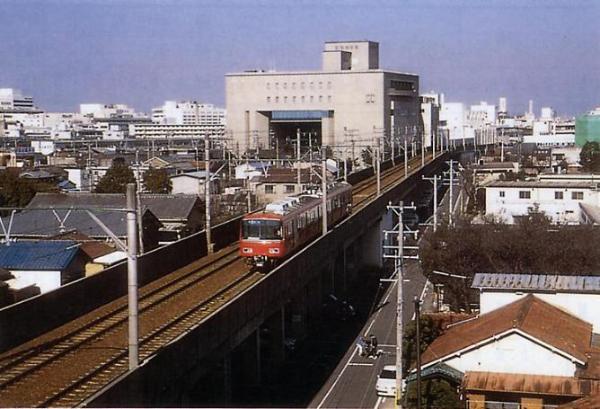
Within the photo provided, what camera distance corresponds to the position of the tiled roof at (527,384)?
11.5ft

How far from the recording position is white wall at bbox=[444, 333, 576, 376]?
3672 millimetres

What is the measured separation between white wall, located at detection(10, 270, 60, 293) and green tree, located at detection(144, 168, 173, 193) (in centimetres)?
559

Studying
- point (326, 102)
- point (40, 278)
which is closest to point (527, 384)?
point (40, 278)

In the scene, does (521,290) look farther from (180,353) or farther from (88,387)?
(88,387)

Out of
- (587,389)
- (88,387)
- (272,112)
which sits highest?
(272,112)

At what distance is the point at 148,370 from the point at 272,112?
17266 mm

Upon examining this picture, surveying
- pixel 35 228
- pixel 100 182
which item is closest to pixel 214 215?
pixel 100 182

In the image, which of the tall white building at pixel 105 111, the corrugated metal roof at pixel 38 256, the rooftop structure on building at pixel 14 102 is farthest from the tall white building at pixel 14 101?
the corrugated metal roof at pixel 38 256

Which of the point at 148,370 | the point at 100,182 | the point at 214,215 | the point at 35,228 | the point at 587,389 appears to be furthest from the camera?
the point at 100,182

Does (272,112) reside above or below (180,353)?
above

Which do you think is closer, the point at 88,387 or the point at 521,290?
the point at 88,387

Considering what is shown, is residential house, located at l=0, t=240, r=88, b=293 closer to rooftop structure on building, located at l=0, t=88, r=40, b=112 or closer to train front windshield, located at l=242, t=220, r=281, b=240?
train front windshield, located at l=242, t=220, r=281, b=240

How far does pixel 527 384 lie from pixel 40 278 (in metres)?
3.19

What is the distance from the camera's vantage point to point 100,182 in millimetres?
10727
